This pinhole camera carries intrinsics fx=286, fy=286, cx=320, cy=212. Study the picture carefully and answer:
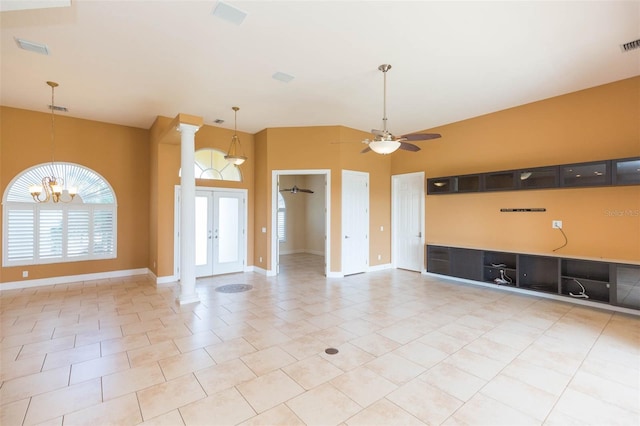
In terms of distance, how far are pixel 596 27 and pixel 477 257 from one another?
3.82 metres

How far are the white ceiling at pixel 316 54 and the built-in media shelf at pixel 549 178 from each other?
4.35ft

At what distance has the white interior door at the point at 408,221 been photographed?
7.14 metres

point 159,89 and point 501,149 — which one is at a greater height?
point 159,89

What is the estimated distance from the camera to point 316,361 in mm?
2955

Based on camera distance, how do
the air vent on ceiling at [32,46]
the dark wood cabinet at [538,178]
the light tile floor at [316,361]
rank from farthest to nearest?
1. the dark wood cabinet at [538,178]
2. the air vent on ceiling at [32,46]
3. the light tile floor at [316,361]

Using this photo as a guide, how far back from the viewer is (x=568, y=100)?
4.88 meters

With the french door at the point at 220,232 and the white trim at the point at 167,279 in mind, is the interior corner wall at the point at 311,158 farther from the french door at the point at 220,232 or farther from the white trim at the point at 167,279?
the white trim at the point at 167,279

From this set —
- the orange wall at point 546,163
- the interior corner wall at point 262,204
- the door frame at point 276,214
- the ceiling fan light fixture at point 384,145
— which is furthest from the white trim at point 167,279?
the orange wall at point 546,163

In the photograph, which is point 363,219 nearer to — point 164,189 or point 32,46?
point 164,189

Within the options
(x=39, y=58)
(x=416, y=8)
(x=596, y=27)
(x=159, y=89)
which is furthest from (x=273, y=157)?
(x=596, y=27)

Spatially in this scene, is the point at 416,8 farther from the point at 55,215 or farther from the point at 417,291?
the point at 55,215

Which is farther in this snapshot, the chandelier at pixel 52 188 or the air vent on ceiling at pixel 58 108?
the air vent on ceiling at pixel 58 108

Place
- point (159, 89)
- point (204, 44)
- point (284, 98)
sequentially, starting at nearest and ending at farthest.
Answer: point (204, 44)
point (159, 89)
point (284, 98)

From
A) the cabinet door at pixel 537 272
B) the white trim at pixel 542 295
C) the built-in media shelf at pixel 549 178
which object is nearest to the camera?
the built-in media shelf at pixel 549 178
